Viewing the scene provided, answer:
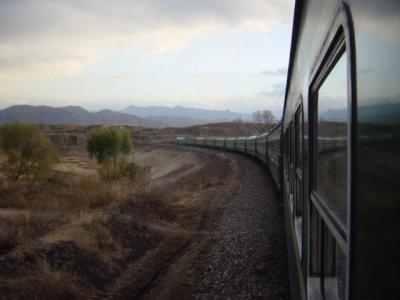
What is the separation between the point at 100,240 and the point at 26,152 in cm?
2330

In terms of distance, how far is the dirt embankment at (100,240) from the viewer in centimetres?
885

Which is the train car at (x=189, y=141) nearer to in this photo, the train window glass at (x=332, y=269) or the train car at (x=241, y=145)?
the train car at (x=241, y=145)

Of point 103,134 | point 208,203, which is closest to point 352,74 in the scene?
point 208,203

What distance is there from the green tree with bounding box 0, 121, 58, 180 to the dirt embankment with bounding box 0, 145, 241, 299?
11886mm

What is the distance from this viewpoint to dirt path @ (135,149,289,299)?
26.8 feet

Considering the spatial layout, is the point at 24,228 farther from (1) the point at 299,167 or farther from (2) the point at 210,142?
(2) the point at 210,142

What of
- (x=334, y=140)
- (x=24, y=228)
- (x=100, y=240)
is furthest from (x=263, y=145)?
(x=334, y=140)

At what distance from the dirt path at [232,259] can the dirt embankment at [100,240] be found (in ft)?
0.46

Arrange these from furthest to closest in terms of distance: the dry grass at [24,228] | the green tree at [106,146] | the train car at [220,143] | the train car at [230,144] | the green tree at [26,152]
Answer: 1. the train car at [220,143]
2. the train car at [230,144]
3. the green tree at [106,146]
4. the green tree at [26,152]
5. the dry grass at [24,228]

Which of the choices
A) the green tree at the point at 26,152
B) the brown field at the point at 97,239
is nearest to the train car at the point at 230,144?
the green tree at the point at 26,152

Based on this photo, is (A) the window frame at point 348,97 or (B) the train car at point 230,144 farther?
(B) the train car at point 230,144

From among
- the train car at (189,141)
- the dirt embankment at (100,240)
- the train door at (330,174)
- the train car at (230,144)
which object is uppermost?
the train door at (330,174)

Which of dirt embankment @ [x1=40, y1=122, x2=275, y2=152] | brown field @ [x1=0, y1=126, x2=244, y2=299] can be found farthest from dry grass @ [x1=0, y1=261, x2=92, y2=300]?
dirt embankment @ [x1=40, y1=122, x2=275, y2=152]

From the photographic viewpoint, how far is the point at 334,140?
214cm
